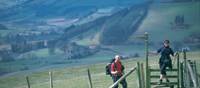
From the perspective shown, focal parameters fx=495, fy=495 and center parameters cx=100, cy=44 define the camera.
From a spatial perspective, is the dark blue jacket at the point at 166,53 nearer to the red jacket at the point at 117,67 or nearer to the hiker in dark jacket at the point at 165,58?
the hiker in dark jacket at the point at 165,58

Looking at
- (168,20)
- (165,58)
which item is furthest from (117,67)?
(168,20)

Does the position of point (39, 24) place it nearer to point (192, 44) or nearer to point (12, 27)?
point (12, 27)

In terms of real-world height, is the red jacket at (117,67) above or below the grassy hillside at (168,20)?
below

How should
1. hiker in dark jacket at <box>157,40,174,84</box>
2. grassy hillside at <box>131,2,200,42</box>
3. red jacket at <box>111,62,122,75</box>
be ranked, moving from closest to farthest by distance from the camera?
hiker in dark jacket at <box>157,40,174,84</box> < red jacket at <box>111,62,122,75</box> < grassy hillside at <box>131,2,200,42</box>

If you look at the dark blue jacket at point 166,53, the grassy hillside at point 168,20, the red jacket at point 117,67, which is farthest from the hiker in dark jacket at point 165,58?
the grassy hillside at point 168,20

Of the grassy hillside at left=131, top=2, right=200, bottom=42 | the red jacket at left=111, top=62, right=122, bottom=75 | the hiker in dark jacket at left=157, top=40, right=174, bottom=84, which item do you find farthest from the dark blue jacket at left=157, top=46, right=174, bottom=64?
the grassy hillside at left=131, top=2, right=200, bottom=42

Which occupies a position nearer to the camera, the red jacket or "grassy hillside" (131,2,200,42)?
the red jacket

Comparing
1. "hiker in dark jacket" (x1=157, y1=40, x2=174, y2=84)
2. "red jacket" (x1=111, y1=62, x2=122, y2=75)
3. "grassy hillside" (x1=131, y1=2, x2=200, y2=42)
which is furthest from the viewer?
"grassy hillside" (x1=131, y1=2, x2=200, y2=42)

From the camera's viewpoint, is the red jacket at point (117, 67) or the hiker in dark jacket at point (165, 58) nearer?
the hiker in dark jacket at point (165, 58)

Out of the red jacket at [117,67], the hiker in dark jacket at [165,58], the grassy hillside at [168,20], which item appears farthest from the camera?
the grassy hillside at [168,20]

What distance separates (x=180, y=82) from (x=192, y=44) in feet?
102

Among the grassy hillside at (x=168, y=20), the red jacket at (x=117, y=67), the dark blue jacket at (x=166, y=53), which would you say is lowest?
the red jacket at (x=117, y=67)

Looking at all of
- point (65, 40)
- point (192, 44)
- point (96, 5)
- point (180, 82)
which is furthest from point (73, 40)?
point (180, 82)

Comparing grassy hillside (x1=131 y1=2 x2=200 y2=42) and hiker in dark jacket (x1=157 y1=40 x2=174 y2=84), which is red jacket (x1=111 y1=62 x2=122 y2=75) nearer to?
hiker in dark jacket (x1=157 y1=40 x2=174 y2=84)
